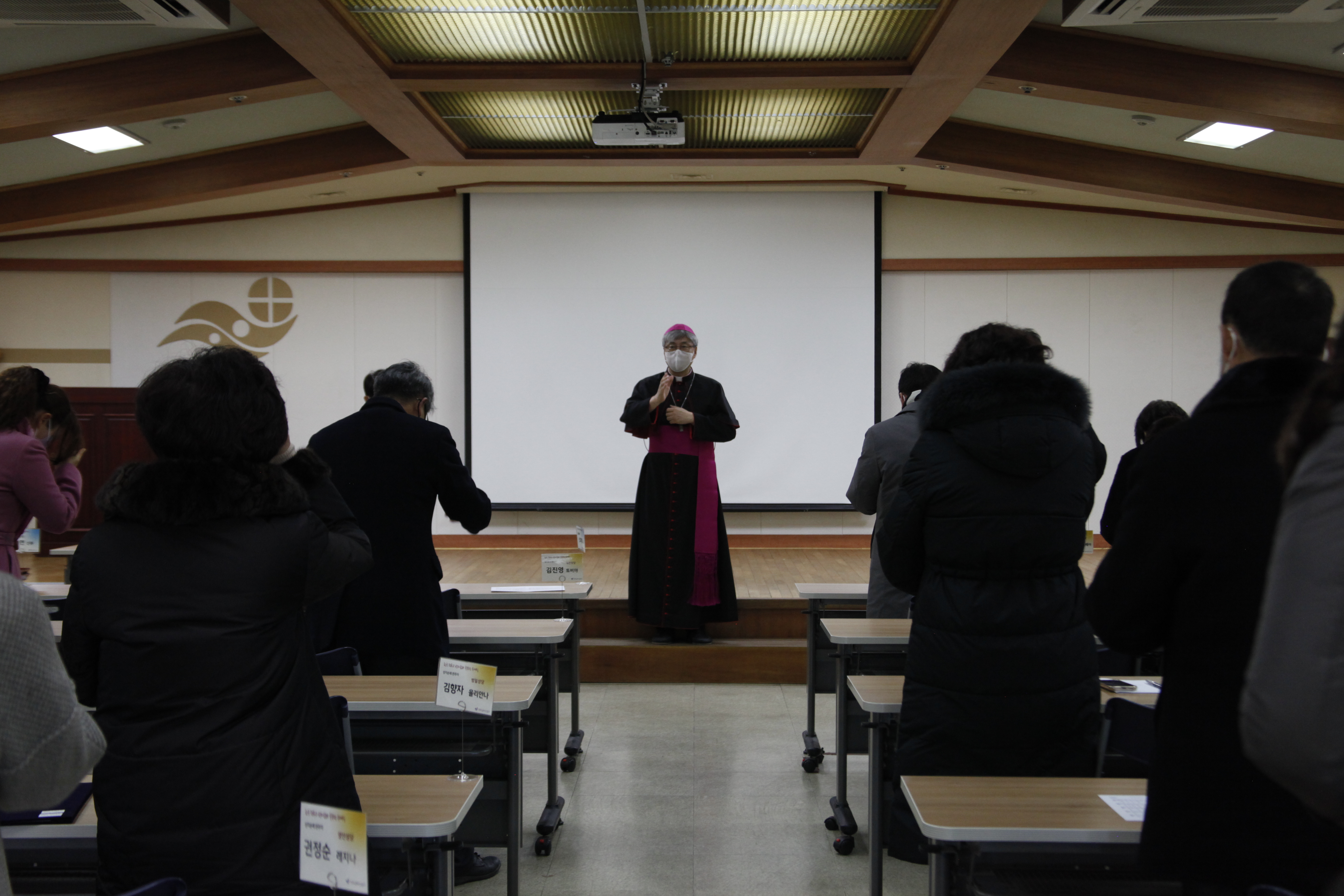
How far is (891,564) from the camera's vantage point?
6.65 ft

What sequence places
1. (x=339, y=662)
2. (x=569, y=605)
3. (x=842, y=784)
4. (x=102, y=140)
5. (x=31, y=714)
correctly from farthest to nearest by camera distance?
(x=102, y=140) → (x=569, y=605) → (x=842, y=784) → (x=339, y=662) → (x=31, y=714)

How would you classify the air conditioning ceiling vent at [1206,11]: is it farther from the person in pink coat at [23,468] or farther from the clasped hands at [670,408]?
the person in pink coat at [23,468]

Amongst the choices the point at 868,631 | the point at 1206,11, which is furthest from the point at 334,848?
the point at 1206,11

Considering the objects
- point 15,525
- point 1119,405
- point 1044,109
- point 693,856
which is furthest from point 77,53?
point 1119,405

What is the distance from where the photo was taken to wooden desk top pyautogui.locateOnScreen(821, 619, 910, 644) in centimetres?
271

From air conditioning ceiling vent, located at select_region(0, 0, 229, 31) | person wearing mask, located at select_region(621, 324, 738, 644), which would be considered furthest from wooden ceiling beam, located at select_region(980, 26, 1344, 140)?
air conditioning ceiling vent, located at select_region(0, 0, 229, 31)

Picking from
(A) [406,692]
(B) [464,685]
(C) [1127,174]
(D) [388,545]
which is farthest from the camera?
(C) [1127,174]

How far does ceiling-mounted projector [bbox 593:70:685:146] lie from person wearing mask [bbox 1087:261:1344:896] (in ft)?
11.6

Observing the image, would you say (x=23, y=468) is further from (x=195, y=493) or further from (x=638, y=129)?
(x=638, y=129)

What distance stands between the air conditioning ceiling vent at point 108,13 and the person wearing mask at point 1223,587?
12.4 feet

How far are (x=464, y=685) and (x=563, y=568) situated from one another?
1711mm

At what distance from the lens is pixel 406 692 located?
224cm

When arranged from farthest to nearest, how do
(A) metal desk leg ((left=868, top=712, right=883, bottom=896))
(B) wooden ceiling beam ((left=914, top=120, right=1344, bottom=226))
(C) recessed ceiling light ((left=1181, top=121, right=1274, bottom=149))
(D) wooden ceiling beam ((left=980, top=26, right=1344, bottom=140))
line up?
(B) wooden ceiling beam ((left=914, top=120, right=1344, bottom=226)), (C) recessed ceiling light ((left=1181, top=121, right=1274, bottom=149)), (D) wooden ceiling beam ((left=980, top=26, right=1344, bottom=140)), (A) metal desk leg ((left=868, top=712, right=883, bottom=896))

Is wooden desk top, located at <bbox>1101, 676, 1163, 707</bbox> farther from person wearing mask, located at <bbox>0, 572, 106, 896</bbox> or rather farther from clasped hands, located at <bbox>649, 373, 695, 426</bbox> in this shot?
clasped hands, located at <bbox>649, 373, 695, 426</bbox>
